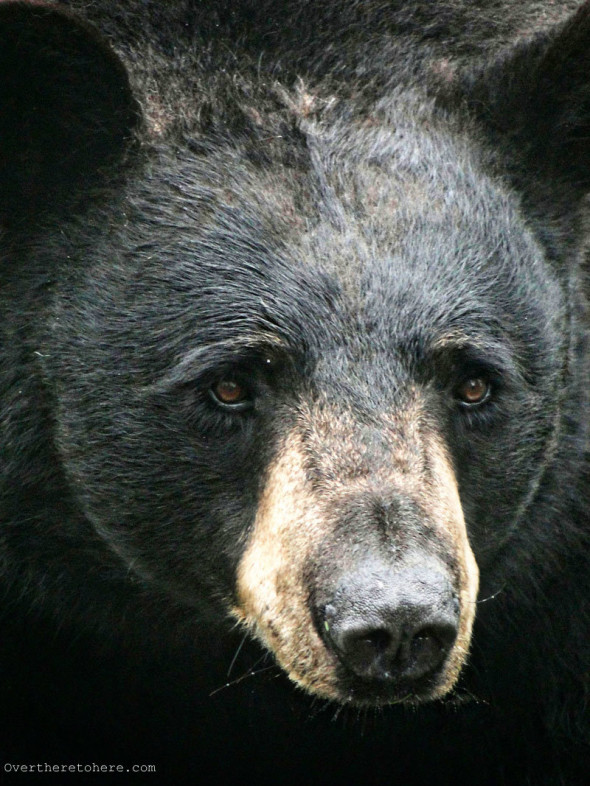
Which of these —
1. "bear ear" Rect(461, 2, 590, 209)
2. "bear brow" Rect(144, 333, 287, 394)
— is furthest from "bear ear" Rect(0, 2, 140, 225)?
"bear ear" Rect(461, 2, 590, 209)

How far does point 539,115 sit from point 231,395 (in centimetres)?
164

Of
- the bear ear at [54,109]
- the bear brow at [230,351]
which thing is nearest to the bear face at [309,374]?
the bear brow at [230,351]

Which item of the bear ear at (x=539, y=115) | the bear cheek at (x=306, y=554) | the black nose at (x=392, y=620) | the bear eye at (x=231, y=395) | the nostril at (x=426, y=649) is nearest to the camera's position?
the black nose at (x=392, y=620)

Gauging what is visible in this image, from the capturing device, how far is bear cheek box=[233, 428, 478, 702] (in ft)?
12.9

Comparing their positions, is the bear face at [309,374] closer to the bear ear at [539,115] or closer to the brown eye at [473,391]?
the brown eye at [473,391]

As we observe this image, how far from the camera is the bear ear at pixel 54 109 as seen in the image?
4.15m

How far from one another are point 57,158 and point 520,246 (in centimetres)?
169

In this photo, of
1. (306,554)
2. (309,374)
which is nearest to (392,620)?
(306,554)

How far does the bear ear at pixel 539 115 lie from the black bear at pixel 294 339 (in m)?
0.01

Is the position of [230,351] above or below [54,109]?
below

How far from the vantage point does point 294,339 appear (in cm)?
420

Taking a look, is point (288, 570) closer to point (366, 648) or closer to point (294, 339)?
point (366, 648)

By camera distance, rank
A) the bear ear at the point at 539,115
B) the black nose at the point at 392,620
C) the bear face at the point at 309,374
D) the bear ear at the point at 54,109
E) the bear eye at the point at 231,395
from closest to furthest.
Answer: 1. the black nose at the point at 392,620
2. the bear face at the point at 309,374
3. the bear ear at the point at 54,109
4. the bear eye at the point at 231,395
5. the bear ear at the point at 539,115

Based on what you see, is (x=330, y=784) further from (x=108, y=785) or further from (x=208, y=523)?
(x=208, y=523)
